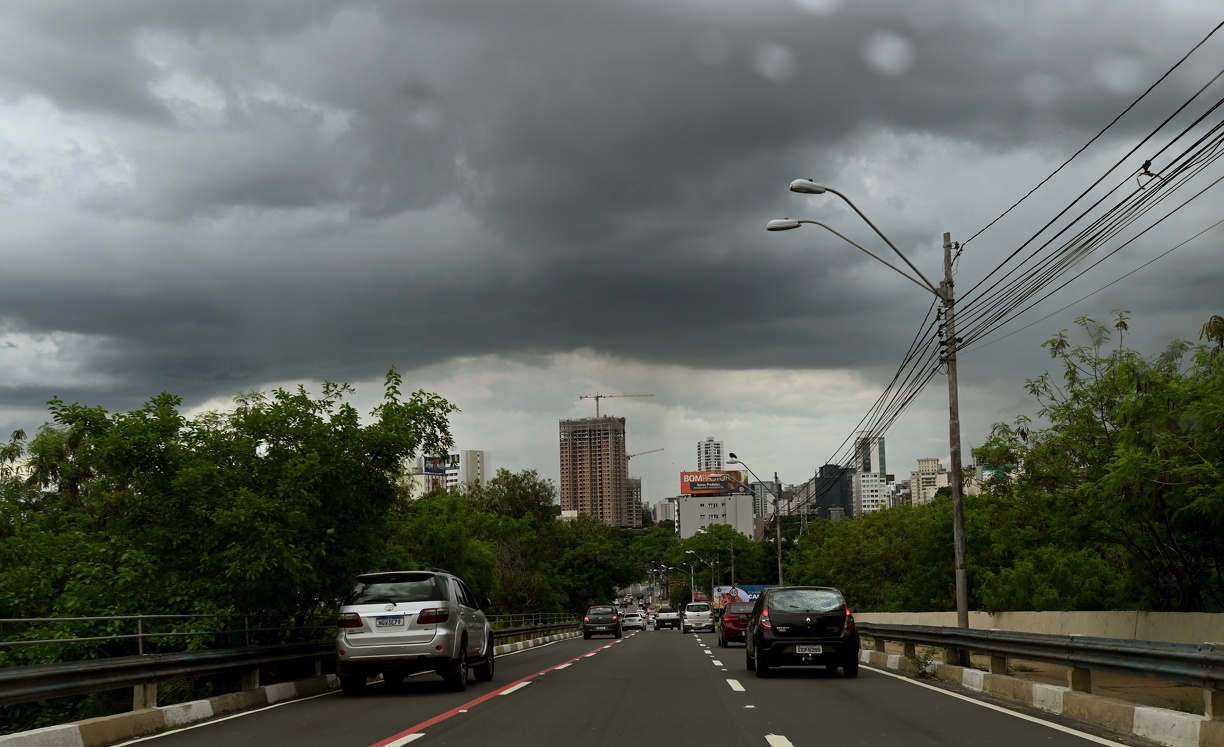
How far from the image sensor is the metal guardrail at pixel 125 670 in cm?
1050

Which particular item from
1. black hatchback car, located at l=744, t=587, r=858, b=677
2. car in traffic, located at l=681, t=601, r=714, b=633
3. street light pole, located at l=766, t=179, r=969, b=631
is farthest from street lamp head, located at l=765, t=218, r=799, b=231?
car in traffic, located at l=681, t=601, r=714, b=633

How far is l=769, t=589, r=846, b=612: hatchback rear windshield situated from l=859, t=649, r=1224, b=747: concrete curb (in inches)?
91.8

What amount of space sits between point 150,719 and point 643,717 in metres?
5.78

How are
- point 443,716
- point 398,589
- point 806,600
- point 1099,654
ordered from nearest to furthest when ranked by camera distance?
point 1099,654 → point 443,716 → point 398,589 → point 806,600

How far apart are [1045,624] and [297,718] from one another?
16.9 m

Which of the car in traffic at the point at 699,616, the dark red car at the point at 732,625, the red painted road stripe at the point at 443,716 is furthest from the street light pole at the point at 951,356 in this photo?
the car in traffic at the point at 699,616

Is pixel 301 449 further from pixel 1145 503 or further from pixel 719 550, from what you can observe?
pixel 719 550

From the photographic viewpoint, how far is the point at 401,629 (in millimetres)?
16312

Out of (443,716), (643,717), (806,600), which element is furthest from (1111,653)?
(806,600)

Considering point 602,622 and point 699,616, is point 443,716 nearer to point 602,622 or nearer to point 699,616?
point 602,622

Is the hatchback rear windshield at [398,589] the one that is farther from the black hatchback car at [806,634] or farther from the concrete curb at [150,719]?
the black hatchback car at [806,634]

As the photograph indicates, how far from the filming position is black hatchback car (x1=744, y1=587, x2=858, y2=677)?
18.9 meters

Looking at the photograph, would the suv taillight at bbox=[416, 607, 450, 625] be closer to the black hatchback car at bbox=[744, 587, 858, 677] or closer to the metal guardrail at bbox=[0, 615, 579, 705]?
the metal guardrail at bbox=[0, 615, 579, 705]

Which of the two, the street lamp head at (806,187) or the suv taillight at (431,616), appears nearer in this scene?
the suv taillight at (431,616)
